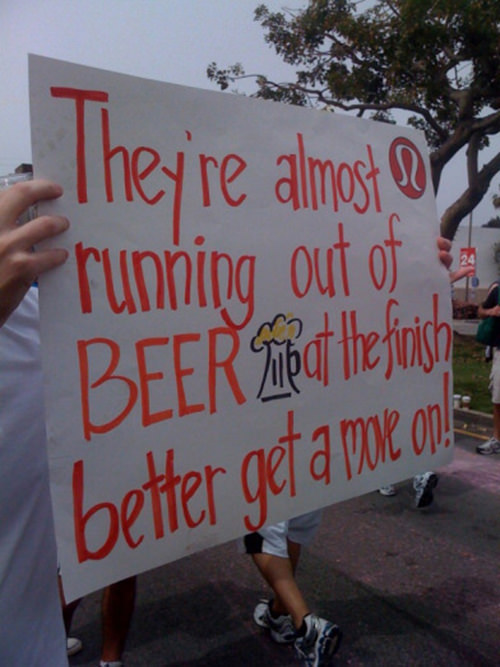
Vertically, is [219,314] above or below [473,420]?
above

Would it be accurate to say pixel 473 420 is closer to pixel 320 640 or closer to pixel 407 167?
pixel 320 640

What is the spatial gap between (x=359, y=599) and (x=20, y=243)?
8.56 ft

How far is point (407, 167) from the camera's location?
201cm

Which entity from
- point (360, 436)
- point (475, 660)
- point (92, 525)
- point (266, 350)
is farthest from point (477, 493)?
point (92, 525)

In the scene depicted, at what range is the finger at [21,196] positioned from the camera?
1.11 meters

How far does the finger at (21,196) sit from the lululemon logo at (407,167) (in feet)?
3.61

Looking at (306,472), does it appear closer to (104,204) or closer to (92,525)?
(92,525)

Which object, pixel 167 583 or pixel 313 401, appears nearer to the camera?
pixel 313 401

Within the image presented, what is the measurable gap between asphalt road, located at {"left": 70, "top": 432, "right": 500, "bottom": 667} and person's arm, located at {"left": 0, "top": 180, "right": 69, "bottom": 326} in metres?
1.99

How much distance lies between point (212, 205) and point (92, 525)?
0.76 metres

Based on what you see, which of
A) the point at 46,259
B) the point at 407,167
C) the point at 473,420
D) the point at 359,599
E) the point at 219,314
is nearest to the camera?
the point at 46,259

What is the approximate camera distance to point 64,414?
130 centimetres

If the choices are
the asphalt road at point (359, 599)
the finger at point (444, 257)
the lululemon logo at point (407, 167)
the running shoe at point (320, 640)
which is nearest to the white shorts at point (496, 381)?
the asphalt road at point (359, 599)

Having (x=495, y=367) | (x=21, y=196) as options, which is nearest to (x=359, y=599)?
(x=21, y=196)
